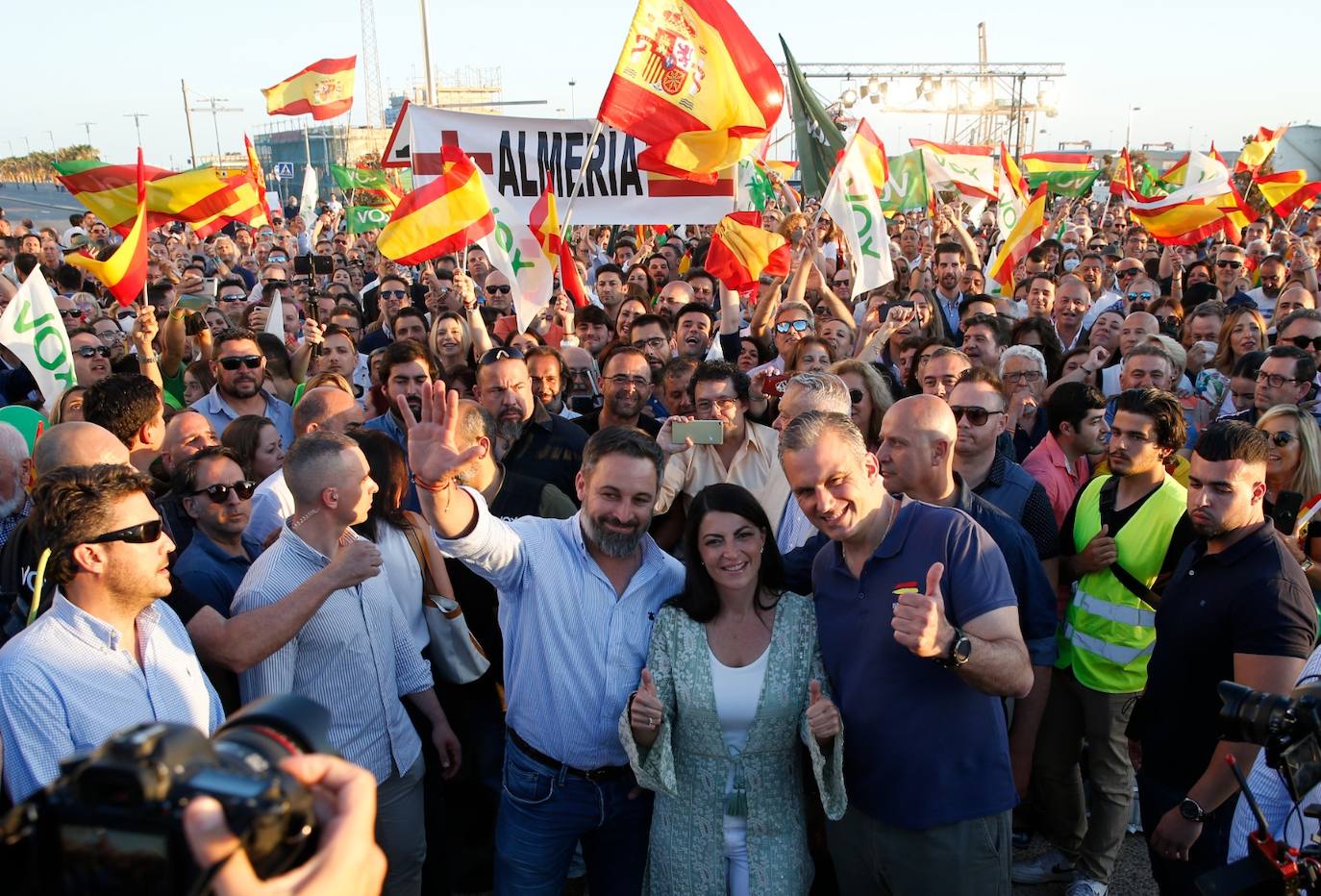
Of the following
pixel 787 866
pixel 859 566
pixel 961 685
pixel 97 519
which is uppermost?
pixel 97 519

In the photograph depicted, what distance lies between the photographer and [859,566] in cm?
288

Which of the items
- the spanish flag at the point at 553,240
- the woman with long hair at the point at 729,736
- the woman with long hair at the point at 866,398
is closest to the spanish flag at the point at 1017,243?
the spanish flag at the point at 553,240

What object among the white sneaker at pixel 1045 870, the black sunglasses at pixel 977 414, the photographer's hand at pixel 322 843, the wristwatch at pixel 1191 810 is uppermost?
the photographer's hand at pixel 322 843

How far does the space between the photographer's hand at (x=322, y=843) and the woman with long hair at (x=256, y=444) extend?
340 centimetres

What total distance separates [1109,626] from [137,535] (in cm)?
334

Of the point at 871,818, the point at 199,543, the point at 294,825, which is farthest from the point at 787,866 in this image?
the point at 199,543

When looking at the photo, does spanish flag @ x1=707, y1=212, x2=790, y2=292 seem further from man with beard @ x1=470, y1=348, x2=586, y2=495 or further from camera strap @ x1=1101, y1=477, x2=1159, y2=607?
camera strap @ x1=1101, y1=477, x2=1159, y2=607

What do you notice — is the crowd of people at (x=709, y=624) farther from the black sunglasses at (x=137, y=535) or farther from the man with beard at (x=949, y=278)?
the man with beard at (x=949, y=278)

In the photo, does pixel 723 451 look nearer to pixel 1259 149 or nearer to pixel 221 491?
pixel 221 491

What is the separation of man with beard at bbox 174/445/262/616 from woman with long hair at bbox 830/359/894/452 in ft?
9.48

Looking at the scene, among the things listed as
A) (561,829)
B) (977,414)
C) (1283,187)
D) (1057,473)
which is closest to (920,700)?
(561,829)

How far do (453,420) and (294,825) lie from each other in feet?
5.85

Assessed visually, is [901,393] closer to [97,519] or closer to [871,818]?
[871,818]

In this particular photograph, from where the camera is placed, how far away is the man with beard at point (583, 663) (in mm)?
3066
